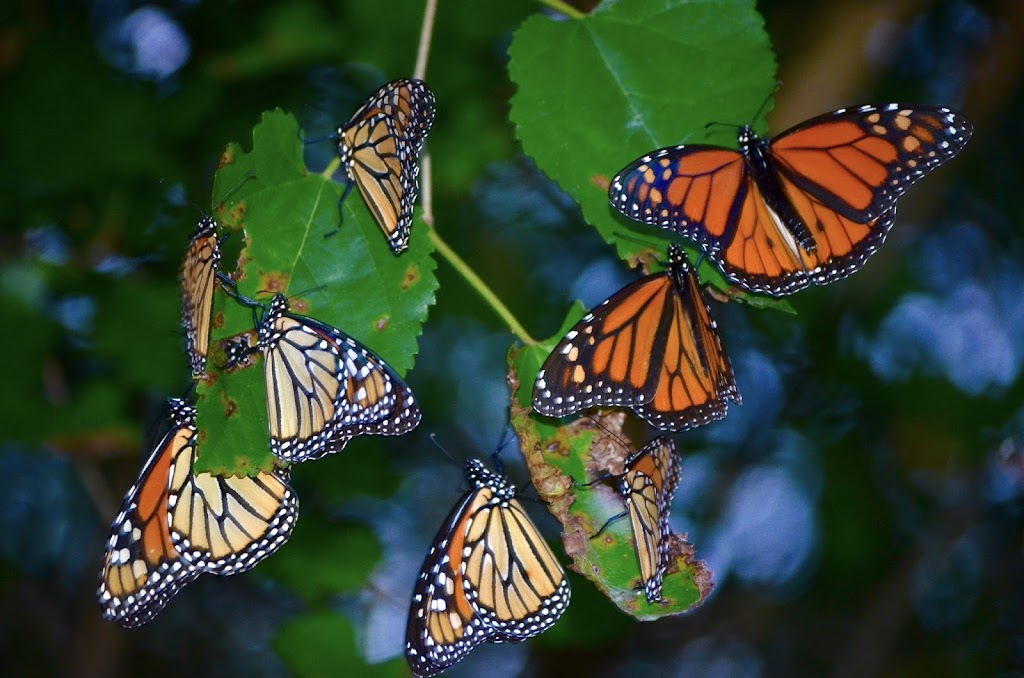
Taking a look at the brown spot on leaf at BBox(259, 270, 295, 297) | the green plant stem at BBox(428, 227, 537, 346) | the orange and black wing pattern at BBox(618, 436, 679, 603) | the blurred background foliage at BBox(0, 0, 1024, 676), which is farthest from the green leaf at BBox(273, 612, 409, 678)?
the brown spot on leaf at BBox(259, 270, 295, 297)

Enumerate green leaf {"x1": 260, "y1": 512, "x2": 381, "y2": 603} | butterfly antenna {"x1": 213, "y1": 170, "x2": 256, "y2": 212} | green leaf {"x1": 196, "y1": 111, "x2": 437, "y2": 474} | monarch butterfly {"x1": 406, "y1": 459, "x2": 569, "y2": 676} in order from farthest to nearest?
green leaf {"x1": 260, "y1": 512, "x2": 381, "y2": 603} < monarch butterfly {"x1": 406, "y1": 459, "x2": 569, "y2": 676} < butterfly antenna {"x1": 213, "y1": 170, "x2": 256, "y2": 212} < green leaf {"x1": 196, "y1": 111, "x2": 437, "y2": 474}

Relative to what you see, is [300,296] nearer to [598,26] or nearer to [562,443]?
[562,443]

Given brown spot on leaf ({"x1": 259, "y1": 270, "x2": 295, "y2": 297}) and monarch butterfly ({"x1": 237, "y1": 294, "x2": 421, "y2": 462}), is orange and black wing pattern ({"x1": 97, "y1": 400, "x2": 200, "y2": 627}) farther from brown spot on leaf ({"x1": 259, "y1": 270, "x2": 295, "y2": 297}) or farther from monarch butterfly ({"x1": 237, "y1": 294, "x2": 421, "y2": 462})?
brown spot on leaf ({"x1": 259, "y1": 270, "x2": 295, "y2": 297})

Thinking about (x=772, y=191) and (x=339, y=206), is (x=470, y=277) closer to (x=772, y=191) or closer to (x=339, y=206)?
(x=339, y=206)

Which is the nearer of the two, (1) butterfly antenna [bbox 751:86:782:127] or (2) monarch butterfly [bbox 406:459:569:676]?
(1) butterfly antenna [bbox 751:86:782:127]

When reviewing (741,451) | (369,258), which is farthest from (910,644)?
(369,258)
